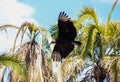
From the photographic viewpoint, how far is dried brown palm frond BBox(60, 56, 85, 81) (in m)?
14.1

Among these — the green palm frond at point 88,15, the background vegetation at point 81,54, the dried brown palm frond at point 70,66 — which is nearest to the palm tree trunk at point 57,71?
the background vegetation at point 81,54

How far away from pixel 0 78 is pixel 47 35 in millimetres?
1787

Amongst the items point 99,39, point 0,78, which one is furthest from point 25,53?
point 99,39

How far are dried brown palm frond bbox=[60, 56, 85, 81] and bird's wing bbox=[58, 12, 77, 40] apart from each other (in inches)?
71.5

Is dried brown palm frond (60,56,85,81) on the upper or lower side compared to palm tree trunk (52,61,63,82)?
upper

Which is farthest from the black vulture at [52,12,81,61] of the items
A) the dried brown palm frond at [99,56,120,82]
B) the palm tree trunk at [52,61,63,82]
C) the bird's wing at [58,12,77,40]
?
the palm tree trunk at [52,61,63,82]

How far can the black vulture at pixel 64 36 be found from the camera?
12039 millimetres

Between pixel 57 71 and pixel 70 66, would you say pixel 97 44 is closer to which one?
pixel 70 66

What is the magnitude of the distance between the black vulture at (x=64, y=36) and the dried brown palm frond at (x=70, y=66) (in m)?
1.52

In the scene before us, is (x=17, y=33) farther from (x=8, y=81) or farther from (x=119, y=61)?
(x=119, y=61)

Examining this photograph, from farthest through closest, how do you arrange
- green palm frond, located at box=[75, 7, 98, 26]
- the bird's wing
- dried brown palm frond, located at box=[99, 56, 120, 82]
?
green palm frond, located at box=[75, 7, 98, 26] < dried brown palm frond, located at box=[99, 56, 120, 82] < the bird's wing

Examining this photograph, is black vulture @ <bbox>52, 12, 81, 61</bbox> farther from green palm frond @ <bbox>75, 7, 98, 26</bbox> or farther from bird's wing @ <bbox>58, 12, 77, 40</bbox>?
green palm frond @ <bbox>75, 7, 98, 26</bbox>

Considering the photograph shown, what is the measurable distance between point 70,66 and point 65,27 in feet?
8.78

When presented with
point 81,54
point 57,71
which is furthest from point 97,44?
point 57,71
